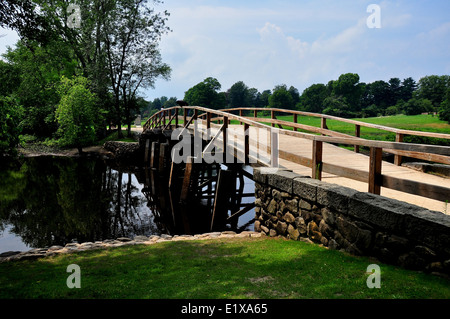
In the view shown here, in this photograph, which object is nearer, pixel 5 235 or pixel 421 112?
pixel 5 235

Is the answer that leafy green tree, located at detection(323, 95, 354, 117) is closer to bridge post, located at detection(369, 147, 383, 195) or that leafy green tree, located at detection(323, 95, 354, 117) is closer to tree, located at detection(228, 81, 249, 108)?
tree, located at detection(228, 81, 249, 108)

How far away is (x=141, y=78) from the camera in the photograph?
32906 mm

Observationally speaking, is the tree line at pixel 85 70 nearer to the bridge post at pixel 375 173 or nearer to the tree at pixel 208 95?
the bridge post at pixel 375 173

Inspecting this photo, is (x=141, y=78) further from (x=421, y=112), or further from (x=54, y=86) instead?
(x=421, y=112)

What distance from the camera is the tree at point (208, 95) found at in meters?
71.3

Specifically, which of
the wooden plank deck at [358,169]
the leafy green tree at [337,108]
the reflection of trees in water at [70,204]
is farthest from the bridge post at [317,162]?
the leafy green tree at [337,108]

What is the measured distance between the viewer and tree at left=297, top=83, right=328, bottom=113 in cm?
6924

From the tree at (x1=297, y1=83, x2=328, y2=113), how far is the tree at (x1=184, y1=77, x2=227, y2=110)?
17207mm

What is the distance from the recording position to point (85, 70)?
32094 millimetres

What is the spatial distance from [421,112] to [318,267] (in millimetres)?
53533

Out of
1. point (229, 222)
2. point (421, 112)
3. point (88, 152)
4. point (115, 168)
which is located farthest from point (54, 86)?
point (421, 112)

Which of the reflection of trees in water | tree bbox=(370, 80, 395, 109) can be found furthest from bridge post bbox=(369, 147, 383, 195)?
tree bbox=(370, 80, 395, 109)

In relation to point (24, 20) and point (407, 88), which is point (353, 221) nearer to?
point (24, 20)

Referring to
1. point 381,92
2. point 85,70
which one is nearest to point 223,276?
point 85,70
